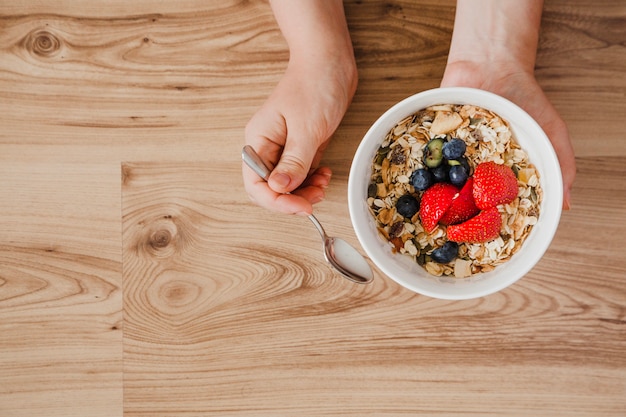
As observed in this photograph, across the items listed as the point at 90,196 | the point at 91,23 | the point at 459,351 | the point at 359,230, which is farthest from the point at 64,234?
the point at 459,351

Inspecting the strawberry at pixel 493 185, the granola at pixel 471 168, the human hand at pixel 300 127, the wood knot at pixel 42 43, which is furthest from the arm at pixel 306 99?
the wood knot at pixel 42 43

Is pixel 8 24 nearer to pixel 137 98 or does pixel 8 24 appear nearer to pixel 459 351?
pixel 137 98

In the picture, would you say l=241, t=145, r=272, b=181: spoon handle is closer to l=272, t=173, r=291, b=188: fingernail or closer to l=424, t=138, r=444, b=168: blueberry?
l=272, t=173, r=291, b=188: fingernail

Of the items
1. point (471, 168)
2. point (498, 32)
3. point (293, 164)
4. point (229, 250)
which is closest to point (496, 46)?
point (498, 32)

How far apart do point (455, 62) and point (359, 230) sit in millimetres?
319

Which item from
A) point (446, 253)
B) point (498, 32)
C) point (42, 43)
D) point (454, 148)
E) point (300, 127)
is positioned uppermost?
point (42, 43)

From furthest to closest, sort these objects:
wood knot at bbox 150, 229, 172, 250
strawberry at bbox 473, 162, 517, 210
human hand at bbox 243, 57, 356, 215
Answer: wood knot at bbox 150, 229, 172, 250 < human hand at bbox 243, 57, 356, 215 < strawberry at bbox 473, 162, 517, 210

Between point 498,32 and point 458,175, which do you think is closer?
point 458,175

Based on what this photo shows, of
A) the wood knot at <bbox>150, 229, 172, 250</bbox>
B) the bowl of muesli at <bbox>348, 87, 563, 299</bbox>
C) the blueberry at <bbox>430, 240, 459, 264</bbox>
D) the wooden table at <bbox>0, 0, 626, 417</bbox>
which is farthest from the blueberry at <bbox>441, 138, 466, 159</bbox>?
the wood knot at <bbox>150, 229, 172, 250</bbox>

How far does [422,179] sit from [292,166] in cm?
17

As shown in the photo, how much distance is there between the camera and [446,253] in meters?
Answer: 0.66

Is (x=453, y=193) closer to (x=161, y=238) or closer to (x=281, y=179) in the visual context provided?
(x=281, y=179)

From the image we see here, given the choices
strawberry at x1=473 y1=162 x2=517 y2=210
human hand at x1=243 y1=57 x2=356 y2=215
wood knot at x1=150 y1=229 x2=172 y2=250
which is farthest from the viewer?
wood knot at x1=150 y1=229 x2=172 y2=250

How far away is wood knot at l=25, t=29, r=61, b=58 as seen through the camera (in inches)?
34.4
